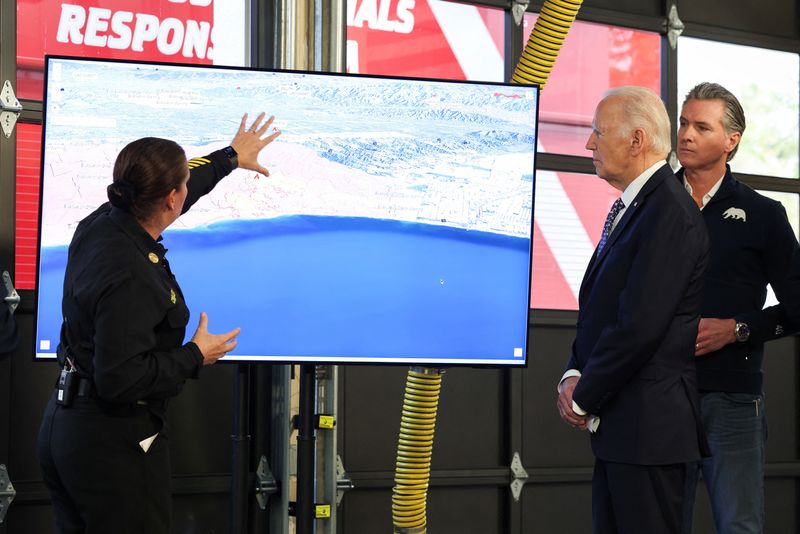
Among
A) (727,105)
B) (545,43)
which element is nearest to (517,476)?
(545,43)

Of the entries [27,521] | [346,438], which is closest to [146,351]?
[27,521]

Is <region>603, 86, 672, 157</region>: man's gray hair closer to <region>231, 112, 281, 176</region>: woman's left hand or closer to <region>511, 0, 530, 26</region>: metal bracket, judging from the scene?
<region>231, 112, 281, 176</region>: woman's left hand

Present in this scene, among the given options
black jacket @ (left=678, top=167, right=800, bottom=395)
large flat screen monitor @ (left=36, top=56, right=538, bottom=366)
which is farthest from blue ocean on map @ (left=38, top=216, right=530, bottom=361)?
black jacket @ (left=678, top=167, right=800, bottom=395)

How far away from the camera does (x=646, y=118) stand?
2.72m

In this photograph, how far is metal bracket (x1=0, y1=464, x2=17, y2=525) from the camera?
3781mm

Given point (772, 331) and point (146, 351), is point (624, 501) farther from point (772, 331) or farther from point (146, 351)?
point (146, 351)

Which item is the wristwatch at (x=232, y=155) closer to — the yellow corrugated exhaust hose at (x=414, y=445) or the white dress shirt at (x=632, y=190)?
the yellow corrugated exhaust hose at (x=414, y=445)

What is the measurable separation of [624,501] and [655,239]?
67cm

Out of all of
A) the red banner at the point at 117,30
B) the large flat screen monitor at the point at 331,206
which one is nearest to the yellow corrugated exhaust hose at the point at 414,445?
the large flat screen monitor at the point at 331,206

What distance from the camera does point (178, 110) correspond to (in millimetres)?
3346

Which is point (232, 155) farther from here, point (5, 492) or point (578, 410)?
point (5, 492)

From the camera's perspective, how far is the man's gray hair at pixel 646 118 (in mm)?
2719

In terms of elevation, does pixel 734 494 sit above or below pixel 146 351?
below

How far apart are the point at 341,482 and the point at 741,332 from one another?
1.95 meters
